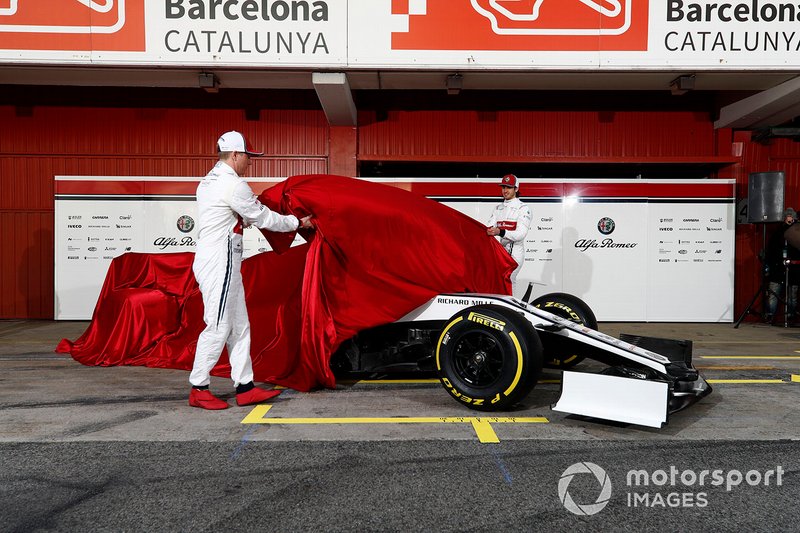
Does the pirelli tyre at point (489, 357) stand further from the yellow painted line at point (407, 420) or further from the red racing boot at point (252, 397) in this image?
the red racing boot at point (252, 397)

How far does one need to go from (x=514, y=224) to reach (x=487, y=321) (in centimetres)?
387

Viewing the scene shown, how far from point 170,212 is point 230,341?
634 centimetres

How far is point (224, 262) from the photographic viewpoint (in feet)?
12.6

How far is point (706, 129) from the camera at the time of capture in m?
10.2

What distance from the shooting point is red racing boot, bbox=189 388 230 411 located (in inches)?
152

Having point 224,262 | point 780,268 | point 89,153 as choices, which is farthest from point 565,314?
point 89,153

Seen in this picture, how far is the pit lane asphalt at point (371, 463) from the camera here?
7.52ft

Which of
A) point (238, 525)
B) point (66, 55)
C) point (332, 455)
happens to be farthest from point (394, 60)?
point (238, 525)

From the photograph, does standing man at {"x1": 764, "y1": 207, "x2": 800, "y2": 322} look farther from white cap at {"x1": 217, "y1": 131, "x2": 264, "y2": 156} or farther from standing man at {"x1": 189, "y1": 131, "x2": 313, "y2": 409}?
white cap at {"x1": 217, "y1": 131, "x2": 264, "y2": 156}

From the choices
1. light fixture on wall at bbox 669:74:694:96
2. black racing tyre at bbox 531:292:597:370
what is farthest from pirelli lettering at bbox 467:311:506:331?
light fixture on wall at bbox 669:74:694:96

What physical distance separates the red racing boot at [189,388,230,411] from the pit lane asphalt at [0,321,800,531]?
9 cm

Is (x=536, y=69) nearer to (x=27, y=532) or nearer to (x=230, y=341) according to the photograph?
(x=230, y=341)

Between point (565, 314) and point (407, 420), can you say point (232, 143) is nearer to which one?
point (407, 420)

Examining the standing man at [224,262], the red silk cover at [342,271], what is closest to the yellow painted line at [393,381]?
the red silk cover at [342,271]
